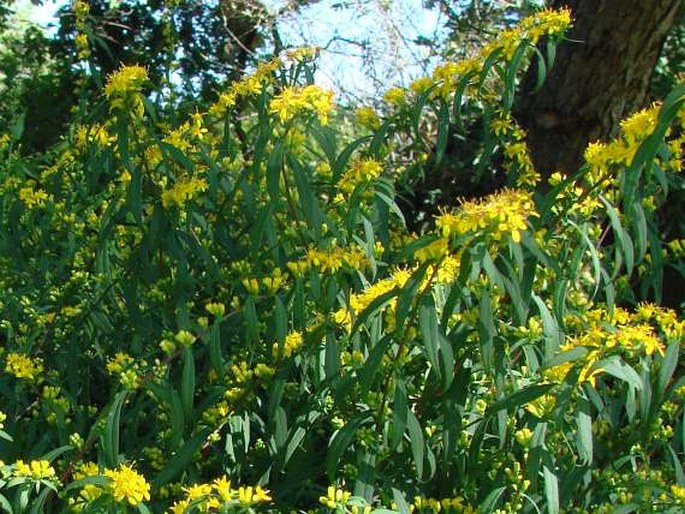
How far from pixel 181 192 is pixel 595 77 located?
1.90m

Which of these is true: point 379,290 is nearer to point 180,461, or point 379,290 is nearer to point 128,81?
point 180,461

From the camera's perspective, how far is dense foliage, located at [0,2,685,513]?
1.68m

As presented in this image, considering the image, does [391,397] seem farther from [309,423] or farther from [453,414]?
[309,423]

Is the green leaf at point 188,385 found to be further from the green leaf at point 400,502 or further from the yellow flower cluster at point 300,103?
the yellow flower cluster at point 300,103

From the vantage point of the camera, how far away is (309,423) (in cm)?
201

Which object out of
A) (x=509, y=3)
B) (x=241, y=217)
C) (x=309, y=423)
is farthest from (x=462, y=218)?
(x=509, y=3)

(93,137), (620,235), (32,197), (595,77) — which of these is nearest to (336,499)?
(620,235)

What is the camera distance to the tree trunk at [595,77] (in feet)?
11.1

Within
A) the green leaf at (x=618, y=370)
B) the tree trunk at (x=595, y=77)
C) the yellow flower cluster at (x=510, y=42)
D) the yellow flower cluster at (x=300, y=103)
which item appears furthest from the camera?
the tree trunk at (x=595, y=77)

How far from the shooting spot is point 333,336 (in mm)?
1867

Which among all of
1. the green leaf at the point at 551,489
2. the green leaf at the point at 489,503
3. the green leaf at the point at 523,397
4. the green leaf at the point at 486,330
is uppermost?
the green leaf at the point at 486,330

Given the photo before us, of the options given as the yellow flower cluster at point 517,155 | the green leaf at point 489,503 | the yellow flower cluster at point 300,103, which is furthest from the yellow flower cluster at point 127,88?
the green leaf at point 489,503

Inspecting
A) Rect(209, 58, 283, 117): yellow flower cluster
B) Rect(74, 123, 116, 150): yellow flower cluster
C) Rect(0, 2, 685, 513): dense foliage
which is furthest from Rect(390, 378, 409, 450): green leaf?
Rect(74, 123, 116, 150): yellow flower cluster

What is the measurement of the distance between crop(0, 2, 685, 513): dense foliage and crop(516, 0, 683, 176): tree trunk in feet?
3.17
